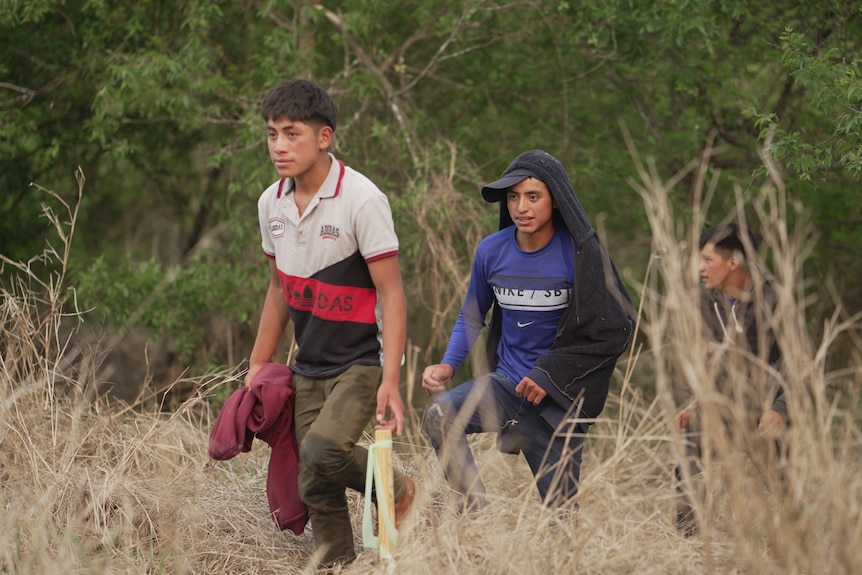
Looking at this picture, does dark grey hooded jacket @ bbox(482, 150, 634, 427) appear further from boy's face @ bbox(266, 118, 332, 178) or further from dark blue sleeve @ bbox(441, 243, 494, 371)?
boy's face @ bbox(266, 118, 332, 178)

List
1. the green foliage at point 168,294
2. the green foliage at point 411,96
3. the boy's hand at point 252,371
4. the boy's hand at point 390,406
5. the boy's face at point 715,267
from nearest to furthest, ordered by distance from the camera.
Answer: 1. the boy's hand at point 390,406
2. the boy's hand at point 252,371
3. the boy's face at point 715,267
4. the green foliage at point 411,96
5. the green foliage at point 168,294

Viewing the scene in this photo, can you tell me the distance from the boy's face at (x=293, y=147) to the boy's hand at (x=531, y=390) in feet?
3.77

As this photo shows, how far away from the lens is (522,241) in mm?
4191

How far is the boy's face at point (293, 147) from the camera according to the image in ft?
12.9

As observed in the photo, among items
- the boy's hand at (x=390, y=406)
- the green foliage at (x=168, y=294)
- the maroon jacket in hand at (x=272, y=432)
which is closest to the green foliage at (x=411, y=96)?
the green foliage at (x=168, y=294)

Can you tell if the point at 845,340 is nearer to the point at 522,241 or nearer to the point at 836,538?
the point at 522,241

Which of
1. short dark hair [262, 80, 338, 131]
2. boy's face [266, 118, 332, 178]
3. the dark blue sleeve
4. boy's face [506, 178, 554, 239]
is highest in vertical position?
short dark hair [262, 80, 338, 131]

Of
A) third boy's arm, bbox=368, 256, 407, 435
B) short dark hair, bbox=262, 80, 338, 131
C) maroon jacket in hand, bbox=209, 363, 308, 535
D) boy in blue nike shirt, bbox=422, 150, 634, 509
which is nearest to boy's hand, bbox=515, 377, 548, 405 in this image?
boy in blue nike shirt, bbox=422, 150, 634, 509

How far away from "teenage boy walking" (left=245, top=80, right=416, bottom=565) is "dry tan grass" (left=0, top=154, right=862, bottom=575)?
0.93ft

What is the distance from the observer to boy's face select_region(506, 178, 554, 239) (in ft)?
13.2

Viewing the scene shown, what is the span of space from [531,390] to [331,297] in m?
0.83

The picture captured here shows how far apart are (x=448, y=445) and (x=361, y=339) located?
1.72ft

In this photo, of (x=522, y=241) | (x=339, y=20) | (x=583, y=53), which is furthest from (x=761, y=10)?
(x=522, y=241)

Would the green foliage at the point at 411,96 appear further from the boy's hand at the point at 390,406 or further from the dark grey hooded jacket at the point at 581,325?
the boy's hand at the point at 390,406
